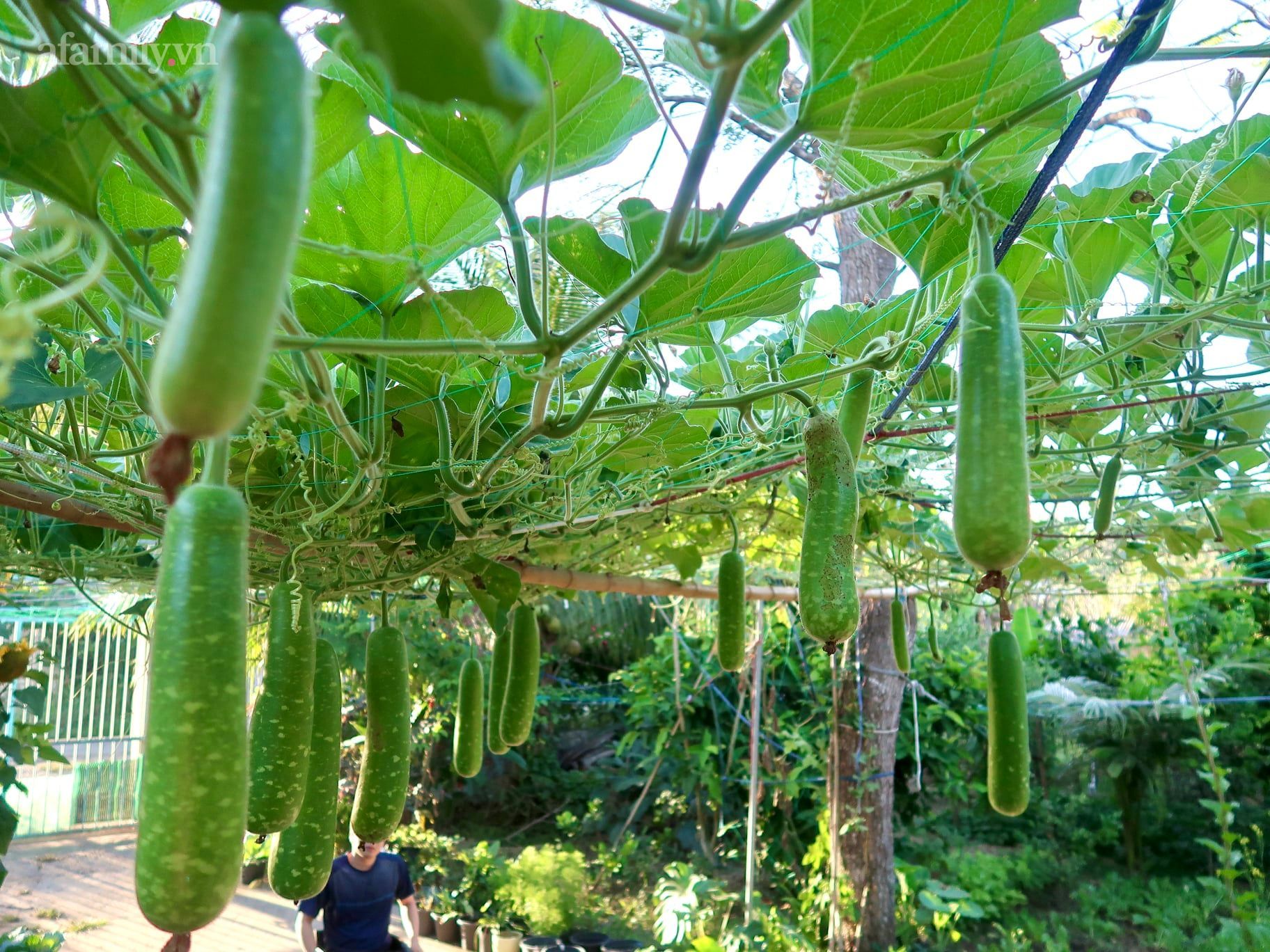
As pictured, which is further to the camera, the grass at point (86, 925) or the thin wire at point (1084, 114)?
the grass at point (86, 925)

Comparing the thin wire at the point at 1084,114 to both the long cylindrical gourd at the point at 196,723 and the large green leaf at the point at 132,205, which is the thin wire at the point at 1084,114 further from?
the large green leaf at the point at 132,205

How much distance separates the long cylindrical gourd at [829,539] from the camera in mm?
927

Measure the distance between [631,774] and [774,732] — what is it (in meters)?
2.38

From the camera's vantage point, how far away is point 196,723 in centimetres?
52

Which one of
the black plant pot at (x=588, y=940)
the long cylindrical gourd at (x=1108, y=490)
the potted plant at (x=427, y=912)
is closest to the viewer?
the long cylindrical gourd at (x=1108, y=490)

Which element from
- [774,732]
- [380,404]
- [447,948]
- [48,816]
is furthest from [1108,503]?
[48,816]

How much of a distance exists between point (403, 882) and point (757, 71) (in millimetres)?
4790

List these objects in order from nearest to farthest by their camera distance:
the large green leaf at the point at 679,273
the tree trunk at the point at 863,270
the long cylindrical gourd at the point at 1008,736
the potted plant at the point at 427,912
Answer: the large green leaf at the point at 679,273 → the long cylindrical gourd at the point at 1008,736 → the tree trunk at the point at 863,270 → the potted plant at the point at 427,912

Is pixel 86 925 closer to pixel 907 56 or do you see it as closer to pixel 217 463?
pixel 217 463

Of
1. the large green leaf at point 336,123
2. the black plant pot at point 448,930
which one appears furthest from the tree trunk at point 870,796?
the large green leaf at point 336,123

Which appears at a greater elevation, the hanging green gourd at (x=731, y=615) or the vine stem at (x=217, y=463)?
the vine stem at (x=217, y=463)

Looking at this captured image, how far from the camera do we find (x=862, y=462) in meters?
2.52

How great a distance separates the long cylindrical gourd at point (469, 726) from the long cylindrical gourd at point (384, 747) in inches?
29.3

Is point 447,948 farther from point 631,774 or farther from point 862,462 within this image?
point 862,462
